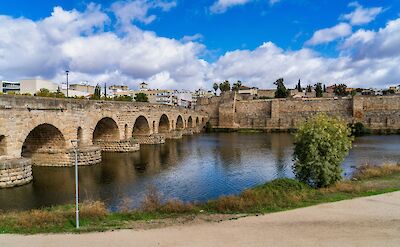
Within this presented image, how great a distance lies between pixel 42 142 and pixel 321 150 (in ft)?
54.4

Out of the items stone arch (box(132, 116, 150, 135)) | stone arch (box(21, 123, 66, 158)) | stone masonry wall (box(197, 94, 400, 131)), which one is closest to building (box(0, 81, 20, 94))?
stone masonry wall (box(197, 94, 400, 131))

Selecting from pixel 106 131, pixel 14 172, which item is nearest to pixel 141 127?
pixel 106 131

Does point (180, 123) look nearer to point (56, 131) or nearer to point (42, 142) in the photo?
point (42, 142)

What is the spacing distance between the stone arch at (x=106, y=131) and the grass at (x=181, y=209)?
52.9 feet

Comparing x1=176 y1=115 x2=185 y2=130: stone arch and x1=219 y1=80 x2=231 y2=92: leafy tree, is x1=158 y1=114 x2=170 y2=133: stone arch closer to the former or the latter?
x1=176 y1=115 x2=185 y2=130: stone arch

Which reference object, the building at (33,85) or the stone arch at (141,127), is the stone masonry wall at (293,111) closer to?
the stone arch at (141,127)

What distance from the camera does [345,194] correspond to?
12242 millimetres

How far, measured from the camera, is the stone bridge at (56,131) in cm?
1677

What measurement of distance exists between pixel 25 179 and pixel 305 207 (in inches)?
507

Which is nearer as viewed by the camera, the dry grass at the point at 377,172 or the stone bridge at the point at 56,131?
the dry grass at the point at 377,172

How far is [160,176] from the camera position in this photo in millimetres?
19656

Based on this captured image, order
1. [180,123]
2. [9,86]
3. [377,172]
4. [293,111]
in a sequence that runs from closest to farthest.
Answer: [377,172]
[180,123]
[293,111]
[9,86]

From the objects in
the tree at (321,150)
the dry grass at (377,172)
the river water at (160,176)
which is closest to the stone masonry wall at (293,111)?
the river water at (160,176)

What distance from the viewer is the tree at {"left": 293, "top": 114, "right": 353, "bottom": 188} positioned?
1336cm
